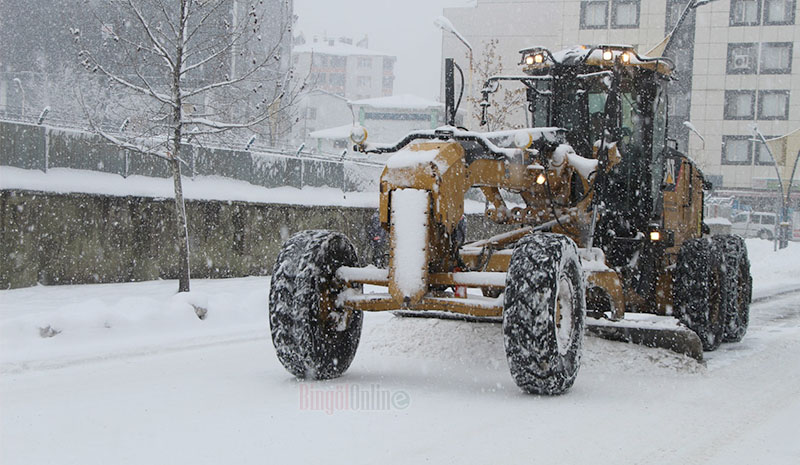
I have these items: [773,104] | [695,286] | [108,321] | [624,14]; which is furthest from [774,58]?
[108,321]

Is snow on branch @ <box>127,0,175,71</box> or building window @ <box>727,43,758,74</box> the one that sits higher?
building window @ <box>727,43,758,74</box>

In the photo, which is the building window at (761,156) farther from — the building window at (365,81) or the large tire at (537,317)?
the building window at (365,81)

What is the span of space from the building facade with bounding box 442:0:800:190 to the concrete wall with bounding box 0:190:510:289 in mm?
44835

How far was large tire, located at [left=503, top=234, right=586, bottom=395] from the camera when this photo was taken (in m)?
6.36

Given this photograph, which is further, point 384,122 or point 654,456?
point 384,122

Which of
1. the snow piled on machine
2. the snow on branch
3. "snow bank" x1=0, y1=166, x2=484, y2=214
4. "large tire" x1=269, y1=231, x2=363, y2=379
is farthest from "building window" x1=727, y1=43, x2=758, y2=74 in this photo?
the snow piled on machine

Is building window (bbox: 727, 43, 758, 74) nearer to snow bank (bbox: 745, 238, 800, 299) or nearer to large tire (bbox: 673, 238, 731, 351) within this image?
snow bank (bbox: 745, 238, 800, 299)

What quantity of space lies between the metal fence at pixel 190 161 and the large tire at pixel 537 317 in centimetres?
1036

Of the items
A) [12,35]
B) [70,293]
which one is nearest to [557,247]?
[70,293]

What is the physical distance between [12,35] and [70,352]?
119ft

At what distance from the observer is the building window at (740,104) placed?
61.1m

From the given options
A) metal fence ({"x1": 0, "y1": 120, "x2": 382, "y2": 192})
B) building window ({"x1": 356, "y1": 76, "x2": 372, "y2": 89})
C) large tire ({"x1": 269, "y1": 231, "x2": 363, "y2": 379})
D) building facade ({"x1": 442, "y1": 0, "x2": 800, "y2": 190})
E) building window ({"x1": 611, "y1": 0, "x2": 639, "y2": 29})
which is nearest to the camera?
large tire ({"x1": 269, "y1": 231, "x2": 363, "y2": 379})

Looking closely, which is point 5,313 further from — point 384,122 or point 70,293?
point 384,122

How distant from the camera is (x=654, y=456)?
5.16 m
